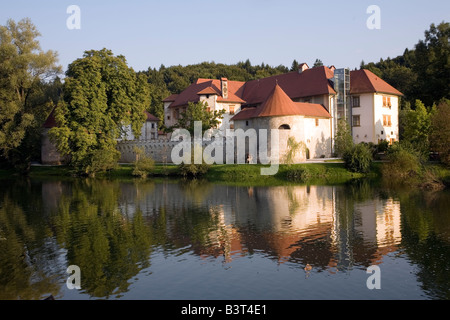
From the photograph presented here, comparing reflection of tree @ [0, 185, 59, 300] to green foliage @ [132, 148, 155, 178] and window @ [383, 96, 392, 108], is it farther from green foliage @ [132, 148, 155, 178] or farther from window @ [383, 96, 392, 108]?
window @ [383, 96, 392, 108]

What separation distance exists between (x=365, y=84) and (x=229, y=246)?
1473 inches

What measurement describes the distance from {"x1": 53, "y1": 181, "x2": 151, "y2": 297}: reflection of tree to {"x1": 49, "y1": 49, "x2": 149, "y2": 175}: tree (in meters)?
17.9

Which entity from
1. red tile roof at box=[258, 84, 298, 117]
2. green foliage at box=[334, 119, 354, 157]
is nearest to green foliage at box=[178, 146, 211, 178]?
red tile roof at box=[258, 84, 298, 117]

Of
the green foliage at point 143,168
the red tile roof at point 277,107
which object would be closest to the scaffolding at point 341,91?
the red tile roof at point 277,107

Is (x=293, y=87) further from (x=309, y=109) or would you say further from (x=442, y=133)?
(x=442, y=133)

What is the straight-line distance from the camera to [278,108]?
41.4m

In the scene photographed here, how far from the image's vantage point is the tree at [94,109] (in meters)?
43.2

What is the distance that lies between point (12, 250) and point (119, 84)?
32.8m

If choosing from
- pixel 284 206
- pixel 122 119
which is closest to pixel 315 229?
pixel 284 206

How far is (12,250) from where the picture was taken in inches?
599

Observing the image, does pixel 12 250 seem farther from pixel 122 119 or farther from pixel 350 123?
pixel 350 123

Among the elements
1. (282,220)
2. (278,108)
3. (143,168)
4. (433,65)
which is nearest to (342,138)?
(278,108)

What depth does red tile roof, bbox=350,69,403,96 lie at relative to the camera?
156 feet

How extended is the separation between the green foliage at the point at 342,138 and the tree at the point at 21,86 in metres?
31.4
